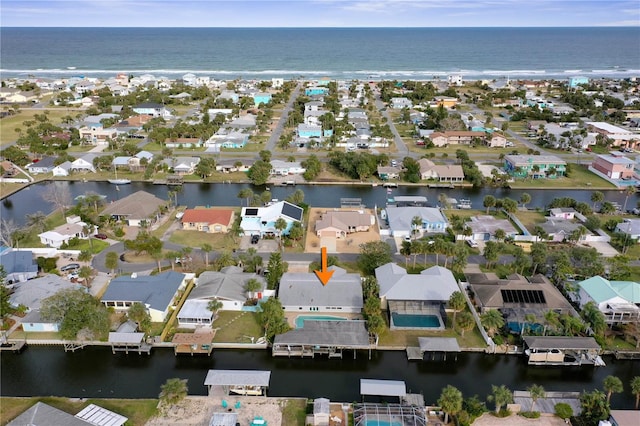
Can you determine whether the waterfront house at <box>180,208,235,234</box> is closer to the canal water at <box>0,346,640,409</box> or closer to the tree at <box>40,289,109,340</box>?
the tree at <box>40,289,109,340</box>

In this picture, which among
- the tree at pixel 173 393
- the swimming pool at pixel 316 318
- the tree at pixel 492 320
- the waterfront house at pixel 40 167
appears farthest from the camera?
the waterfront house at pixel 40 167

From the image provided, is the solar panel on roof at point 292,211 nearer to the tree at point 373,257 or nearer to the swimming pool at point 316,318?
the tree at point 373,257

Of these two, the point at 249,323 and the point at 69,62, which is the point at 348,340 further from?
the point at 69,62

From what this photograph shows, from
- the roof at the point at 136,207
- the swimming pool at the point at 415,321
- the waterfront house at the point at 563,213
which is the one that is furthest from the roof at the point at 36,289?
the waterfront house at the point at 563,213

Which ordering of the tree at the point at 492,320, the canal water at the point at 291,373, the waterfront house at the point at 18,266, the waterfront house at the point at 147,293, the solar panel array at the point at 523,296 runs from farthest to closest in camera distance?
the waterfront house at the point at 18,266 → the solar panel array at the point at 523,296 → the waterfront house at the point at 147,293 → the tree at the point at 492,320 → the canal water at the point at 291,373

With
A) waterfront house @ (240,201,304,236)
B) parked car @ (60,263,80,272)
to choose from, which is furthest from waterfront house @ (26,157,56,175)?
waterfront house @ (240,201,304,236)

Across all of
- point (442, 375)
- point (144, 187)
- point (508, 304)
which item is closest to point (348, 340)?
point (442, 375)

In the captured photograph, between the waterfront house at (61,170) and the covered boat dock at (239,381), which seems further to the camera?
the waterfront house at (61,170)
